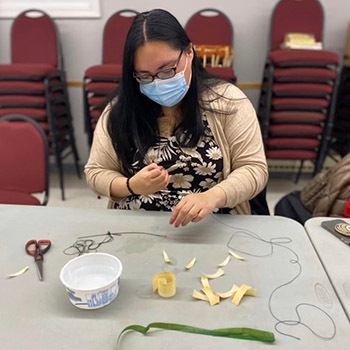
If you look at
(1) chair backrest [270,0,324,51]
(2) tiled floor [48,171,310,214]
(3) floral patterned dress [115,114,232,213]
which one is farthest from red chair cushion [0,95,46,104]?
(1) chair backrest [270,0,324,51]

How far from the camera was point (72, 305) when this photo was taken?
A: 2.41 ft

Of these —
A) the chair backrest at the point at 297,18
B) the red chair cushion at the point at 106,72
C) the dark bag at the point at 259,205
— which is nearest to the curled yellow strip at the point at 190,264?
the dark bag at the point at 259,205

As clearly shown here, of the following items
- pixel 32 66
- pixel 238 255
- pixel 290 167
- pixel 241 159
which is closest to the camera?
pixel 238 255

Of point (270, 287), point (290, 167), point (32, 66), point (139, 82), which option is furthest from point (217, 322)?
point (290, 167)

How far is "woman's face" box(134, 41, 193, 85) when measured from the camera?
988 mm

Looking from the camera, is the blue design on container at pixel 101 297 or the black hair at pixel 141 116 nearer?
the blue design on container at pixel 101 297

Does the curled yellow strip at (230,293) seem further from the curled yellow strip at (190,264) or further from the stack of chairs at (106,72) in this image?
the stack of chairs at (106,72)

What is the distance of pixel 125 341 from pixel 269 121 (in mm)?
2030

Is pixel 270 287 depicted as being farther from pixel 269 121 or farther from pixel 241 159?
pixel 269 121

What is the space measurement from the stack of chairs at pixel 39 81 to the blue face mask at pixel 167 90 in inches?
59.3

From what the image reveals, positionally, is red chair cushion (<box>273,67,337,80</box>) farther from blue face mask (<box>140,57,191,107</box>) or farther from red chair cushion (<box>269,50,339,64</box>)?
blue face mask (<box>140,57,191,107</box>)

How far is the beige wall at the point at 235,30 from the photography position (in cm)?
259

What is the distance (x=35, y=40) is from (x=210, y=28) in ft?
4.26

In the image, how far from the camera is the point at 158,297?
0.75 m
